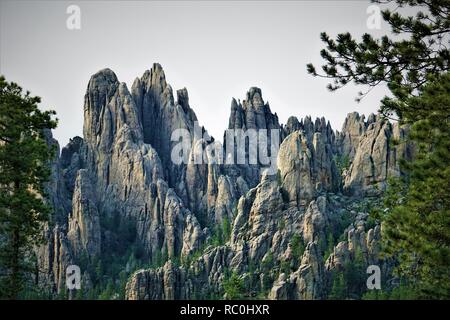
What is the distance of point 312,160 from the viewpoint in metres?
98.6

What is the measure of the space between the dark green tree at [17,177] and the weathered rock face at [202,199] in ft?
141

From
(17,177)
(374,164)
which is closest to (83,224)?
(374,164)

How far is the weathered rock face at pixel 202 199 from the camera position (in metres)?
83.4

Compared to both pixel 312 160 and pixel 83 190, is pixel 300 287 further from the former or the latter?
pixel 83 190

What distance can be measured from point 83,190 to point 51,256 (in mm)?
18516

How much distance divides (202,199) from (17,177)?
10290 centimetres

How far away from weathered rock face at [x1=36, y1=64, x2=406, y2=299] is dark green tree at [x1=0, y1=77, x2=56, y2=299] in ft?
141

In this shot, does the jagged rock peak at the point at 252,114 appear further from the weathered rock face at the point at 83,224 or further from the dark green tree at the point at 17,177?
the dark green tree at the point at 17,177

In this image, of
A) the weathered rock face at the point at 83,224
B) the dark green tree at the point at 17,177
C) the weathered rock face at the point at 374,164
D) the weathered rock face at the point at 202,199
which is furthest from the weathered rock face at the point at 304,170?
the dark green tree at the point at 17,177

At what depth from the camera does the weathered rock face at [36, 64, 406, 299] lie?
83438 millimetres

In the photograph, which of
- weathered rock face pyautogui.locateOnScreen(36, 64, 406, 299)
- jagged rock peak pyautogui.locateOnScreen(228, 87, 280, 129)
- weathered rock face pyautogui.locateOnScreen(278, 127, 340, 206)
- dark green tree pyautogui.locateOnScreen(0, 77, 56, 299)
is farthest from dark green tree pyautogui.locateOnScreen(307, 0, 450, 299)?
jagged rock peak pyautogui.locateOnScreen(228, 87, 280, 129)

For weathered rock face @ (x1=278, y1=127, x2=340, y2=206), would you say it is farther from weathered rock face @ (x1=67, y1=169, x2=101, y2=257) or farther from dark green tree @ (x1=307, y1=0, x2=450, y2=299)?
dark green tree @ (x1=307, y1=0, x2=450, y2=299)
